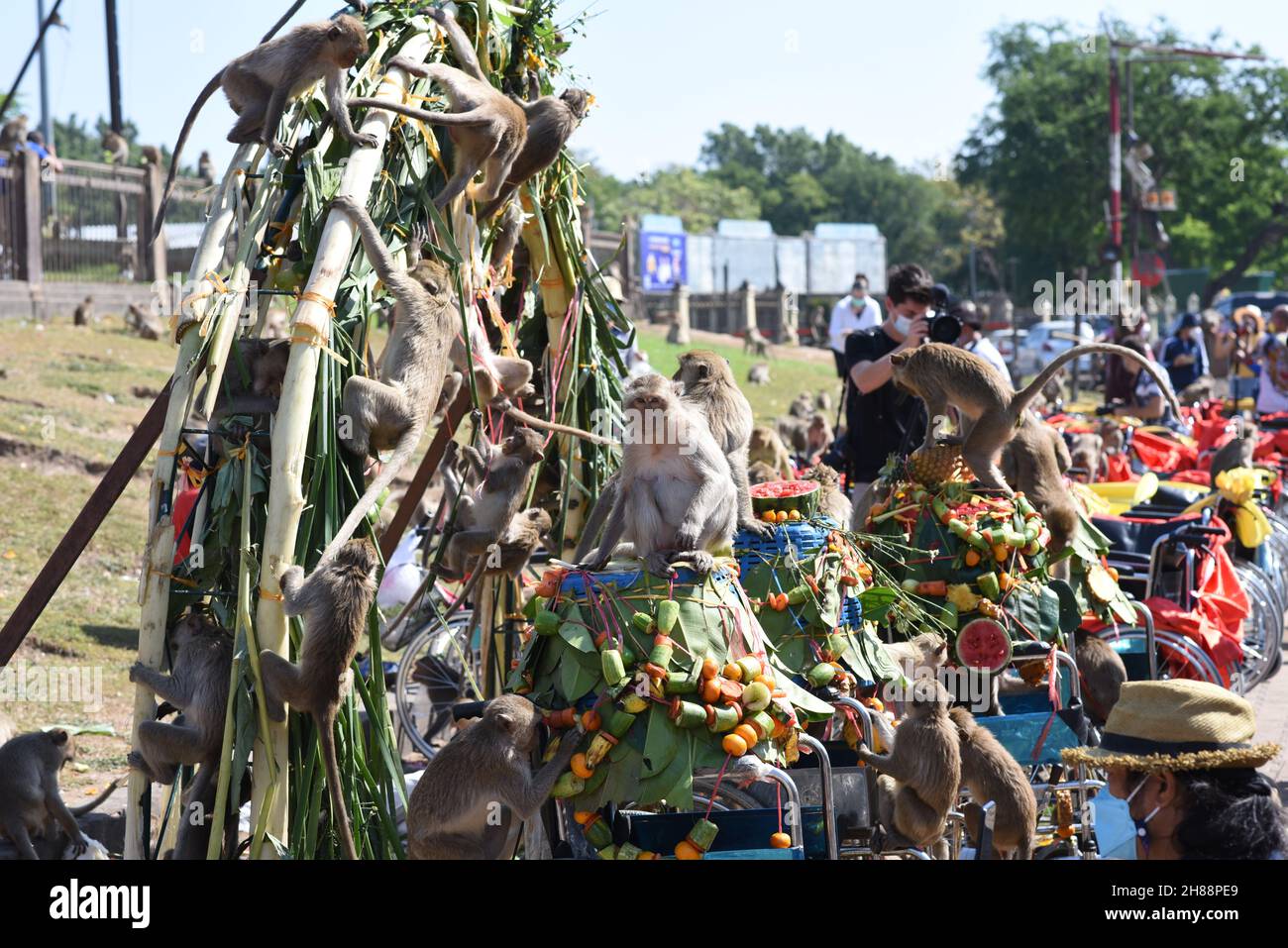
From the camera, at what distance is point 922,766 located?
5227mm

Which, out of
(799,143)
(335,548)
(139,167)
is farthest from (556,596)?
(799,143)

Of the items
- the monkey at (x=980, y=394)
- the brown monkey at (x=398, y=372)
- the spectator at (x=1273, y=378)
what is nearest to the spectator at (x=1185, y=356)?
the spectator at (x=1273, y=378)

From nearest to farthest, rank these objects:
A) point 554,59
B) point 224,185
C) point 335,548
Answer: point 335,548 → point 224,185 → point 554,59

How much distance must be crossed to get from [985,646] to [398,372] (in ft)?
8.84

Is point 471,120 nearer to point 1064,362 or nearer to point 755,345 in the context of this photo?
point 1064,362

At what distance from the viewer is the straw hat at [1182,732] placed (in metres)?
3.62

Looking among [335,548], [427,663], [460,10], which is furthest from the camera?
[427,663]

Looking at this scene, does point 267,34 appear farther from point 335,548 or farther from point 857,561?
point 857,561

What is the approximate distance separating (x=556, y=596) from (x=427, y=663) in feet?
11.6

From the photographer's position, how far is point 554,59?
6.72 m

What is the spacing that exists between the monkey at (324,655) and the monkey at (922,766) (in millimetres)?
1952

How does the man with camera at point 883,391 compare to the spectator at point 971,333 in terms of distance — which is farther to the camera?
the spectator at point 971,333

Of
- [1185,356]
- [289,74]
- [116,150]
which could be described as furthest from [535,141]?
[116,150]

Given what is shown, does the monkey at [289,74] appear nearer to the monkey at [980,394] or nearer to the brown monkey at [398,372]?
the brown monkey at [398,372]
